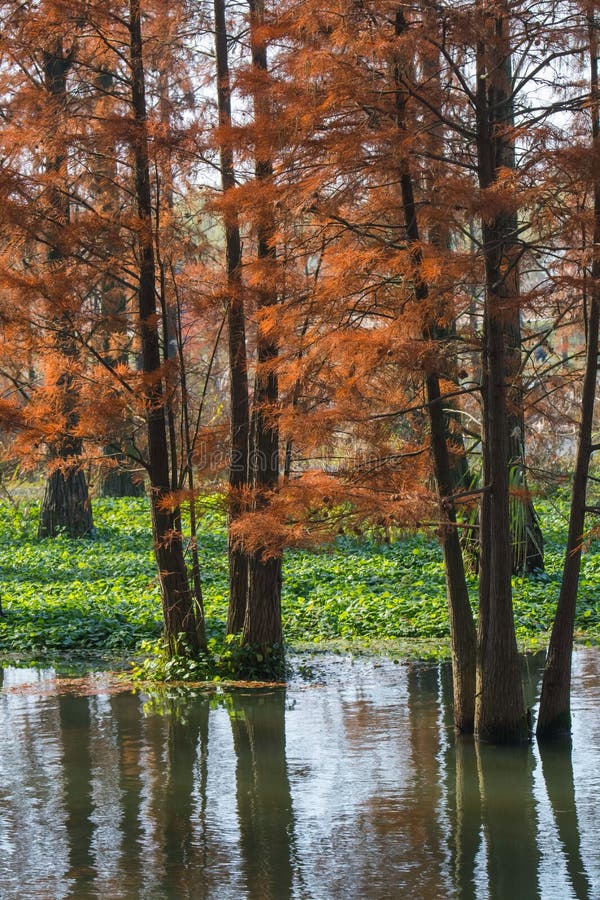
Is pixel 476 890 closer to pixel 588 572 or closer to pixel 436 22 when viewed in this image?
pixel 436 22

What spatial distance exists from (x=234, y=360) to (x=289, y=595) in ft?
16.7

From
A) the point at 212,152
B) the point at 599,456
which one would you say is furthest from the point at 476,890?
the point at 599,456

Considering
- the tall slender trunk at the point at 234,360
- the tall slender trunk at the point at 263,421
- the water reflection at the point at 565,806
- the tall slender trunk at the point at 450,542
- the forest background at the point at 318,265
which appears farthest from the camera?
the tall slender trunk at the point at 234,360

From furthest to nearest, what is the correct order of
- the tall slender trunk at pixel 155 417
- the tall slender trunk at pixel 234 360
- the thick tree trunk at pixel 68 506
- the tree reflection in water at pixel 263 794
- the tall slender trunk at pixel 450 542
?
the thick tree trunk at pixel 68 506 < the tall slender trunk at pixel 155 417 < the tall slender trunk at pixel 234 360 < the tall slender trunk at pixel 450 542 < the tree reflection in water at pixel 263 794

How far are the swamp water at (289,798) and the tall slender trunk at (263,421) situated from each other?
2.75ft

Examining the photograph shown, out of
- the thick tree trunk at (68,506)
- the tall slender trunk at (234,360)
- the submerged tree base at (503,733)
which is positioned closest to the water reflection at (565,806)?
the submerged tree base at (503,733)

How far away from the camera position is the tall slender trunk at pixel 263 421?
10.1 metres

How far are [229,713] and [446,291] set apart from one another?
14.4ft

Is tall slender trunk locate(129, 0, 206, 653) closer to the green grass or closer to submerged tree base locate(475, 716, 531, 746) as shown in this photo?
the green grass

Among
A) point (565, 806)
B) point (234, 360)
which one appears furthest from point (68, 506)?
point (565, 806)

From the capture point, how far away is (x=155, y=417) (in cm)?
1127

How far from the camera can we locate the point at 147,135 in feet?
35.7

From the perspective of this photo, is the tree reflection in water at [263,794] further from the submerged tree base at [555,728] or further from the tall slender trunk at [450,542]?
the submerged tree base at [555,728]

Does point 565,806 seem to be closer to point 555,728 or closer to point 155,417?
point 555,728
